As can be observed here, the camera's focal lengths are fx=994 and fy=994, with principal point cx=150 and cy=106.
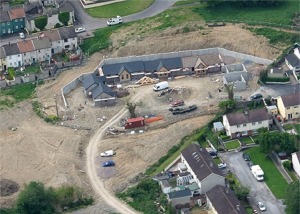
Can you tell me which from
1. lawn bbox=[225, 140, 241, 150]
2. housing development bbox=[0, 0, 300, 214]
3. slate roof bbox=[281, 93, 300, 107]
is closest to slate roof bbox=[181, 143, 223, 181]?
housing development bbox=[0, 0, 300, 214]

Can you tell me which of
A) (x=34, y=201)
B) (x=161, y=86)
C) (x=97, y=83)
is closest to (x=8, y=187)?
(x=34, y=201)

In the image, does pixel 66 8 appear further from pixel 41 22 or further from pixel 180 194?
pixel 180 194

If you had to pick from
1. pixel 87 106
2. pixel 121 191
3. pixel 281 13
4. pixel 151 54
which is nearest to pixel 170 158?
pixel 121 191

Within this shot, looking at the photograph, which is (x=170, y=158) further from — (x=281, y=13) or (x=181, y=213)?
(x=281, y=13)

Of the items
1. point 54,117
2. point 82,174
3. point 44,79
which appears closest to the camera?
point 82,174

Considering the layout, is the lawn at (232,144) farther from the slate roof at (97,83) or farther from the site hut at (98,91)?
the slate roof at (97,83)
